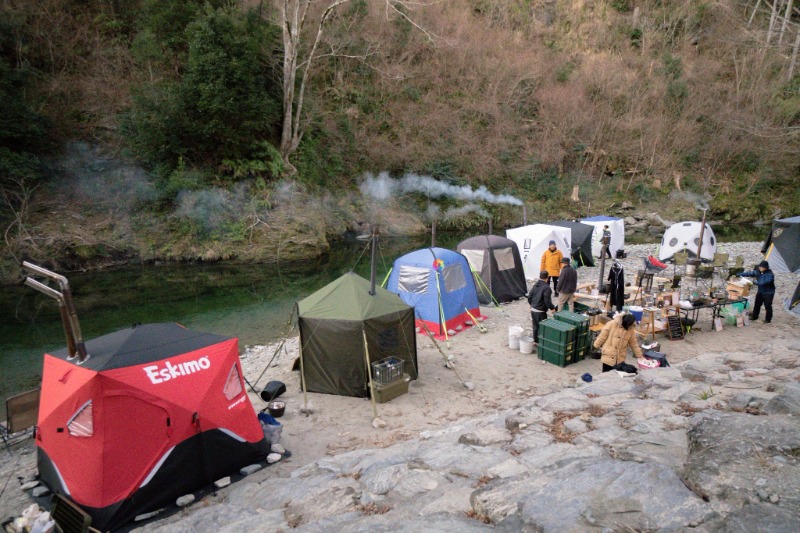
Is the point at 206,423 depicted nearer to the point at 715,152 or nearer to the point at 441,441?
the point at 441,441

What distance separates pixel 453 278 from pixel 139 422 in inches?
313

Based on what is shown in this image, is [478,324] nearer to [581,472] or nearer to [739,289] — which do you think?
[739,289]

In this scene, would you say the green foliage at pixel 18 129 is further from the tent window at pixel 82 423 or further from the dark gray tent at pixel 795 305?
the dark gray tent at pixel 795 305

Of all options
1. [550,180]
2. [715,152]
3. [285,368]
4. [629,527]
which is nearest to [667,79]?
[715,152]

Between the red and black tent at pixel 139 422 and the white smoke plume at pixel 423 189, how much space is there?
25.4 m

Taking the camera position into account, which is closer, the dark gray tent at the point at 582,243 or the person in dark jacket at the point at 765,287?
the person in dark jacket at the point at 765,287

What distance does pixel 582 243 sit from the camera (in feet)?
61.3

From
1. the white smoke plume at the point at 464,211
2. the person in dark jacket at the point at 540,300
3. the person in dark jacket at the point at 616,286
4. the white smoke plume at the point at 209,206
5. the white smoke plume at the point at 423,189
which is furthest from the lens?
the white smoke plume at the point at 464,211

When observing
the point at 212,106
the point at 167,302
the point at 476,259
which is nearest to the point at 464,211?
the point at 212,106

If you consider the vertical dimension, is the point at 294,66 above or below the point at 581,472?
above

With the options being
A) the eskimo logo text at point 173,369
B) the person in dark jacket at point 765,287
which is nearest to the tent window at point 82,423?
the eskimo logo text at point 173,369

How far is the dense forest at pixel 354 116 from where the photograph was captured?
21750 millimetres

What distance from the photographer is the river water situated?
12.7 metres

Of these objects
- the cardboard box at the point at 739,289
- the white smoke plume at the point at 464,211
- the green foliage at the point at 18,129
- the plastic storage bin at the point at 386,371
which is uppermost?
the green foliage at the point at 18,129
